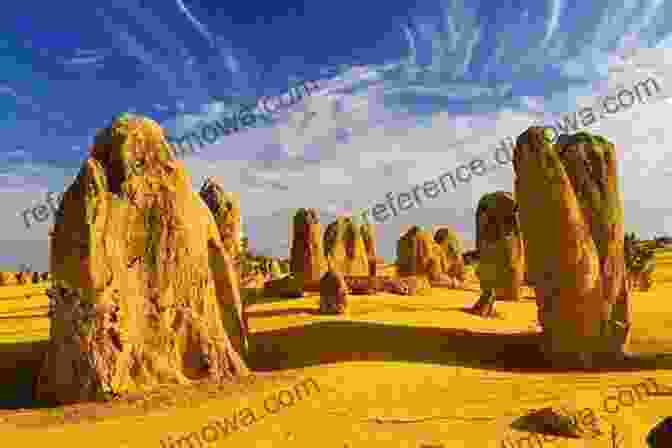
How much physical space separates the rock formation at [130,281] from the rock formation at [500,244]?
17242mm

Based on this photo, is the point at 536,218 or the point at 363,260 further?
the point at 363,260

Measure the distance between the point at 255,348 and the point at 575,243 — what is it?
8930 mm

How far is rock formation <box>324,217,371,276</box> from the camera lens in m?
35.1

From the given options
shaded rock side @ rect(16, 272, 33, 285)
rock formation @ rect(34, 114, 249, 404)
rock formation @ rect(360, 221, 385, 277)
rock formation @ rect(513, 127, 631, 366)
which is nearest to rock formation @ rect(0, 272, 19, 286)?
shaded rock side @ rect(16, 272, 33, 285)

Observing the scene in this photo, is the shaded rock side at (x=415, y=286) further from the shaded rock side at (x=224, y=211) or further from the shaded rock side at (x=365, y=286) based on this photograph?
the shaded rock side at (x=224, y=211)

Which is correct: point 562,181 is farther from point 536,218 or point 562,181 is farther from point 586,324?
point 586,324

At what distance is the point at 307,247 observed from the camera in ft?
98.2

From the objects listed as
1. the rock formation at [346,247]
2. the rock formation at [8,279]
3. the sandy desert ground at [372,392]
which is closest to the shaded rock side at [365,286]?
the sandy desert ground at [372,392]

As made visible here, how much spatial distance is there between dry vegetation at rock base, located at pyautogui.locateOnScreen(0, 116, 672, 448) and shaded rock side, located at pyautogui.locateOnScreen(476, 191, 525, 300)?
900cm

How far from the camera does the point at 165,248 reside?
1102cm

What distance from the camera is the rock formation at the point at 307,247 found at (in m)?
29.8

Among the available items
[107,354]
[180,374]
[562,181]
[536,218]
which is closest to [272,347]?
[180,374]

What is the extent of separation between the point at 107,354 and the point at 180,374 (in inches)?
58.8

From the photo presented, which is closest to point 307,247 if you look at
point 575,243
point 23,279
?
point 575,243
